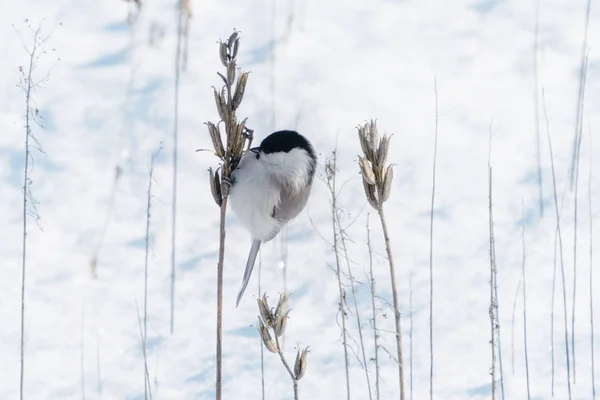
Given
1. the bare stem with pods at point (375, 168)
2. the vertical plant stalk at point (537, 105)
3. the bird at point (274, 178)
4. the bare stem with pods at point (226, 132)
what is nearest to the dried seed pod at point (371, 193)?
the bare stem with pods at point (375, 168)

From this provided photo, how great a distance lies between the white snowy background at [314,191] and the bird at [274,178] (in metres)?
0.78

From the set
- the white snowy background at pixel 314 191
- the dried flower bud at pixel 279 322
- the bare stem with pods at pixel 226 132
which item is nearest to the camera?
the bare stem with pods at pixel 226 132

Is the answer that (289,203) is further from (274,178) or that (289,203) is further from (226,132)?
(226,132)

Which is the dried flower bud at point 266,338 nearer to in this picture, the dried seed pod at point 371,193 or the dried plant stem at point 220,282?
the dried plant stem at point 220,282

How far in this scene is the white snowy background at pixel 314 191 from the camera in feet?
8.60

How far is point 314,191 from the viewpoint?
10.7 feet

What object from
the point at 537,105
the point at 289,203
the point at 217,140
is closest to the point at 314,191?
the point at 537,105

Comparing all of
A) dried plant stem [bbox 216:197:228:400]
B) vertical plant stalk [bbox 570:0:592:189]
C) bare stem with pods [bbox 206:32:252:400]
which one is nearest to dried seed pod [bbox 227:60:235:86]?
bare stem with pods [bbox 206:32:252:400]

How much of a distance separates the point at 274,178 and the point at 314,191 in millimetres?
1649

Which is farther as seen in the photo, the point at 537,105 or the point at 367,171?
the point at 537,105

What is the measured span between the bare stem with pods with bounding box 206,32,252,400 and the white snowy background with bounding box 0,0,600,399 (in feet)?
4.27

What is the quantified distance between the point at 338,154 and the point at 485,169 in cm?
63

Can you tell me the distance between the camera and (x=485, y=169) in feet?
11.1

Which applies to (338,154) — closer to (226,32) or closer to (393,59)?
(393,59)
